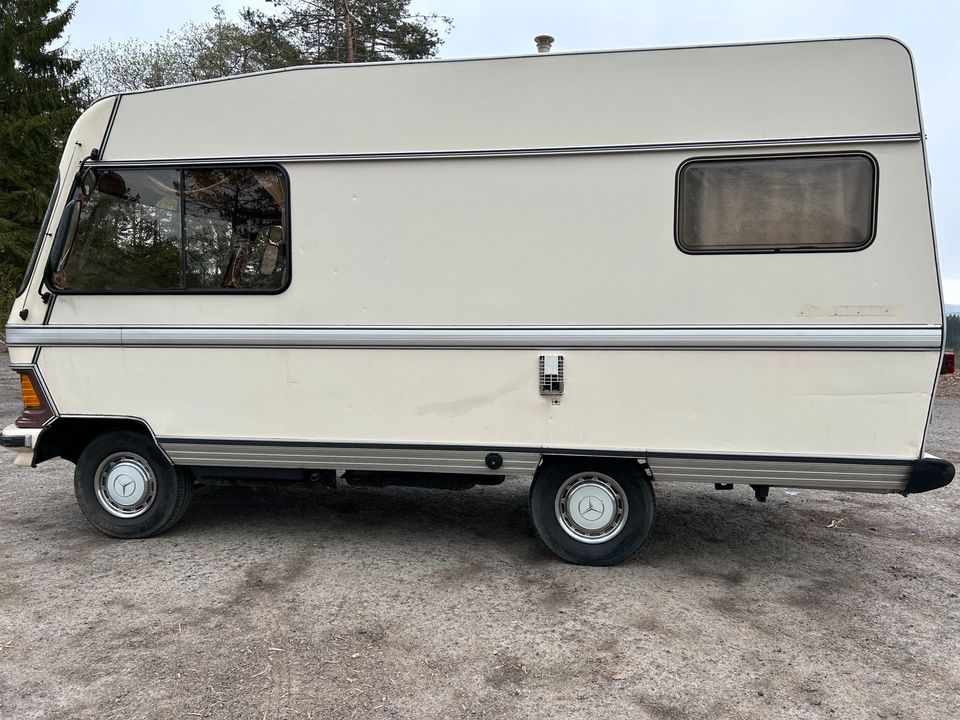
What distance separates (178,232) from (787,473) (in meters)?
3.88

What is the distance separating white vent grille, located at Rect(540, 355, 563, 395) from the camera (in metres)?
4.02

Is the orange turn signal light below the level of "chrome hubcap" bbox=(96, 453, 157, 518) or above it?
above

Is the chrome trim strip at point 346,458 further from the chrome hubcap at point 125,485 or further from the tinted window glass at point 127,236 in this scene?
the tinted window glass at point 127,236

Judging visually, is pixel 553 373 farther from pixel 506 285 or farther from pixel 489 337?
pixel 506 285

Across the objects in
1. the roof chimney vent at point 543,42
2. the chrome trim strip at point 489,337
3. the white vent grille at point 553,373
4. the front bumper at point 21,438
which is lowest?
the front bumper at point 21,438

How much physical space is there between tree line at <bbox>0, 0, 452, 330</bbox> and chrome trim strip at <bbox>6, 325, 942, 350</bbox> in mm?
13222

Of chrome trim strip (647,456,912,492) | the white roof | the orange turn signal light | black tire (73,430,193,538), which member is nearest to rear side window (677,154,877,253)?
the white roof

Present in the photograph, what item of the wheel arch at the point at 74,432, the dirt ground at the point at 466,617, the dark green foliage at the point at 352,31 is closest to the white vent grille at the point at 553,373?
the dirt ground at the point at 466,617

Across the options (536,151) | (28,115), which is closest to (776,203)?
(536,151)

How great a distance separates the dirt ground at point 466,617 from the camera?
2928mm

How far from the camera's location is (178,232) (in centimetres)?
436

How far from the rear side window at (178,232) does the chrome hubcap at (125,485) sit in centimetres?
114

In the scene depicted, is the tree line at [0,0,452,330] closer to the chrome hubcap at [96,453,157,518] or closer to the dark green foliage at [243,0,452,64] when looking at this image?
the dark green foliage at [243,0,452,64]

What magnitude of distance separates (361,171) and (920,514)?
489 cm
